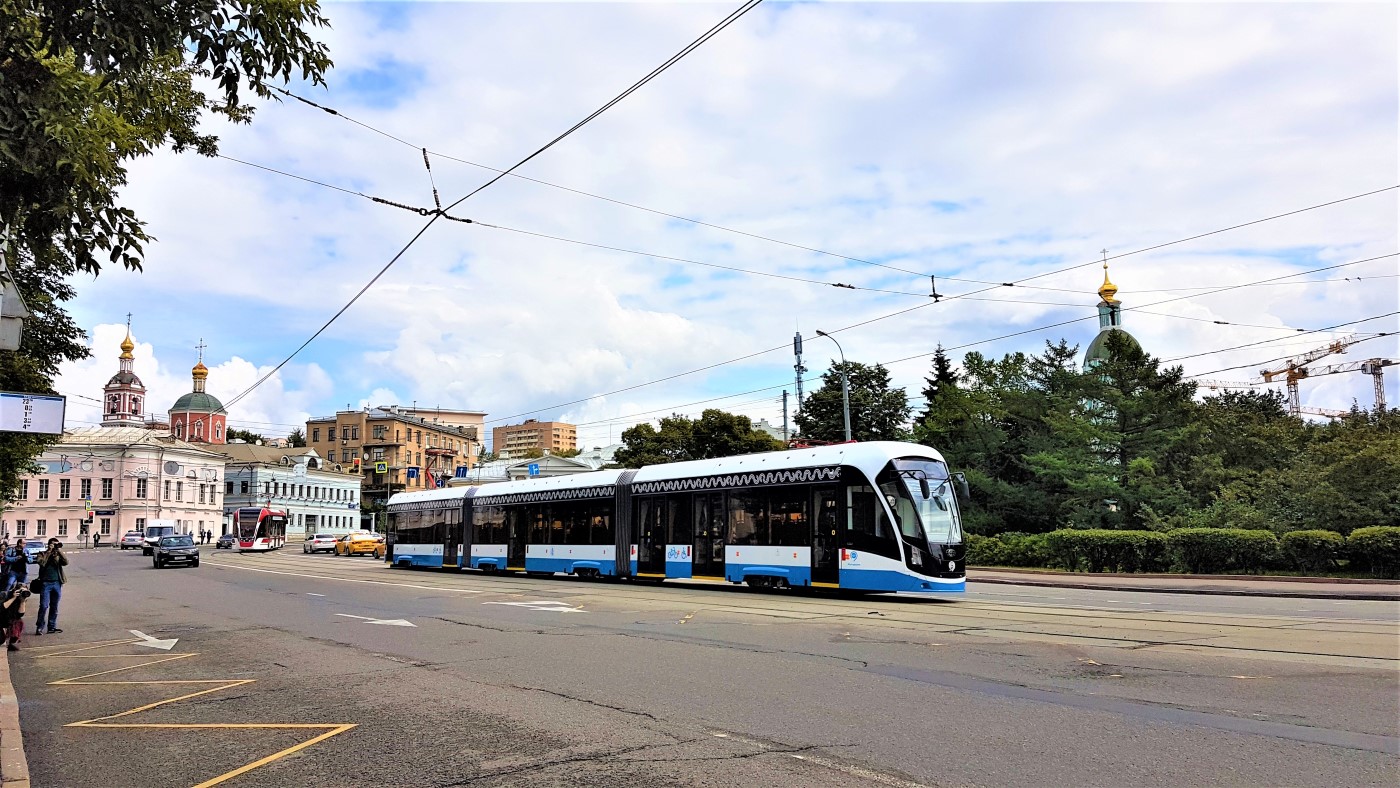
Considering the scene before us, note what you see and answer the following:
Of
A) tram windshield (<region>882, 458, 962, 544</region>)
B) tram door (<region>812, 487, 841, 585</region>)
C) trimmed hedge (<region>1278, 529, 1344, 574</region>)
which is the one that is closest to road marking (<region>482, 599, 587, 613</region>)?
tram door (<region>812, 487, 841, 585</region>)

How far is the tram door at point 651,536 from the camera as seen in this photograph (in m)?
25.9

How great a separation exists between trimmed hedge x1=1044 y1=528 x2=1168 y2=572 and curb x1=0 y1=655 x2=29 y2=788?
28.6m

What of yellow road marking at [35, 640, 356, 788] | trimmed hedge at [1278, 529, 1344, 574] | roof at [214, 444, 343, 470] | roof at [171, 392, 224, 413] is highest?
roof at [171, 392, 224, 413]

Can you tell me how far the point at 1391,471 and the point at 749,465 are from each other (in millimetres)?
18116

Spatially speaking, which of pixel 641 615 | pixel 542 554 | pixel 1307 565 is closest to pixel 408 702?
pixel 641 615

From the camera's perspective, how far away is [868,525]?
65.7 feet

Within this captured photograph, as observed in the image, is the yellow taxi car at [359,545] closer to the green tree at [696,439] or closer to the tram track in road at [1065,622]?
the green tree at [696,439]

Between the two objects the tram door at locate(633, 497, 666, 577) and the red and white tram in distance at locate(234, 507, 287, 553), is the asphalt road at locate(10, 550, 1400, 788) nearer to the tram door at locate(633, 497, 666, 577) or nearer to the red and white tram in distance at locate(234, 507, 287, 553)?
the tram door at locate(633, 497, 666, 577)

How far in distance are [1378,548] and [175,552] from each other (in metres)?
46.9

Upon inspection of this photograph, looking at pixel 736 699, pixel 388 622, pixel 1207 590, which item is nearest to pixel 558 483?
pixel 388 622

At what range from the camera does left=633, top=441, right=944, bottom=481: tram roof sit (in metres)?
20.2

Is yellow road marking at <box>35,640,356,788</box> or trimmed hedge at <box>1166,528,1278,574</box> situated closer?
yellow road marking at <box>35,640,356,788</box>

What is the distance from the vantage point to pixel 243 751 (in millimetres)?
7316

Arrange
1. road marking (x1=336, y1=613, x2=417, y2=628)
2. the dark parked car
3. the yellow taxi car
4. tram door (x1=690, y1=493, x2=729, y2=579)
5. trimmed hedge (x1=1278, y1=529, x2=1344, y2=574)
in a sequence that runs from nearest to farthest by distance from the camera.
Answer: road marking (x1=336, y1=613, x2=417, y2=628), tram door (x1=690, y1=493, x2=729, y2=579), trimmed hedge (x1=1278, y1=529, x2=1344, y2=574), the dark parked car, the yellow taxi car
